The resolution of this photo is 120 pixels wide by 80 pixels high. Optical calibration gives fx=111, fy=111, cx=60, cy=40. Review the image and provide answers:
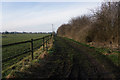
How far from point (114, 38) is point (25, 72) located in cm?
1237

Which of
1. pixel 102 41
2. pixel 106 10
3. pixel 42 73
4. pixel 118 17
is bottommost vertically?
pixel 42 73

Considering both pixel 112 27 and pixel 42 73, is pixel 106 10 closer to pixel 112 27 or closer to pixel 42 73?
pixel 112 27

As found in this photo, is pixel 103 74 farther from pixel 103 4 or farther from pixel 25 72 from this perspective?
pixel 103 4

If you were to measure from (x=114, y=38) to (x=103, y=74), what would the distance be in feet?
34.4

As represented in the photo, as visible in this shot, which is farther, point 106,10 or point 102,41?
point 102,41

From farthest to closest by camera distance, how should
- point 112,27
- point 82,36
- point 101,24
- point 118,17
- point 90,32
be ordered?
point 82,36, point 90,32, point 101,24, point 112,27, point 118,17

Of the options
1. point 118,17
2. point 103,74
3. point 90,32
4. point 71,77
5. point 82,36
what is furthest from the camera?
point 82,36

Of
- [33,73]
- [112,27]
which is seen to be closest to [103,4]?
[112,27]

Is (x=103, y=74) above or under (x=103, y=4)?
under

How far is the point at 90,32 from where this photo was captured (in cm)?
1867

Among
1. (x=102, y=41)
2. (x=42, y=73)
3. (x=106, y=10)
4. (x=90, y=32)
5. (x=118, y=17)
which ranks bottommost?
(x=42, y=73)

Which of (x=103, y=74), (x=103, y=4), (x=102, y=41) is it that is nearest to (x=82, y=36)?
(x=102, y=41)

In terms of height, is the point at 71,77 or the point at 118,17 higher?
the point at 118,17

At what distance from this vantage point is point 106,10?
1514 cm
